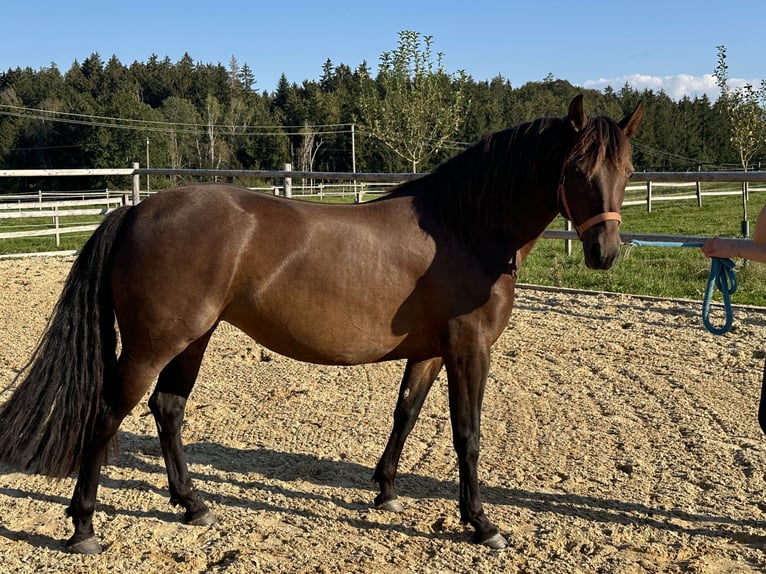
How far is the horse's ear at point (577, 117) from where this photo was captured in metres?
2.84

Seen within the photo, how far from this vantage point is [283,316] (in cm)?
310

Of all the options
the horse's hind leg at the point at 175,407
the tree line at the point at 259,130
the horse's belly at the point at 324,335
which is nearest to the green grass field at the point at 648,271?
the horse's belly at the point at 324,335

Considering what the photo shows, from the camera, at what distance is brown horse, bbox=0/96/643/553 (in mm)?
3021

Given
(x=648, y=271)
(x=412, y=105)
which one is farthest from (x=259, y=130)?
(x=648, y=271)

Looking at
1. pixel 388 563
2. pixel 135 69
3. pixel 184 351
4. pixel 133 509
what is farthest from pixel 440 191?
pixel 135 69

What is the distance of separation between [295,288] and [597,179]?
1.40 metres

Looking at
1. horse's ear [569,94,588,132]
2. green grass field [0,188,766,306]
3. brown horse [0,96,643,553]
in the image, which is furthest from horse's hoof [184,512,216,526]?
green grass field [0,188,766,306]

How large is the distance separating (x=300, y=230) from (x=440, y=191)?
2.35 ft

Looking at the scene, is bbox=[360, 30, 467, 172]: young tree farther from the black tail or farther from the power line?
the power line

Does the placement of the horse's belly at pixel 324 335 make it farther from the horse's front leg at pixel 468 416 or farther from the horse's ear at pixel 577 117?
the horse's ear at pixel 577 117

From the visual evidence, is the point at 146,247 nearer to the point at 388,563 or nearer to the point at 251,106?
the point at 388,563

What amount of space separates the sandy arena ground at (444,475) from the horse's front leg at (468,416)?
5.2 inches

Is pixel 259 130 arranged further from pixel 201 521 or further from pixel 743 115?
pixel 201 521

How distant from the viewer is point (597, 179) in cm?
288
